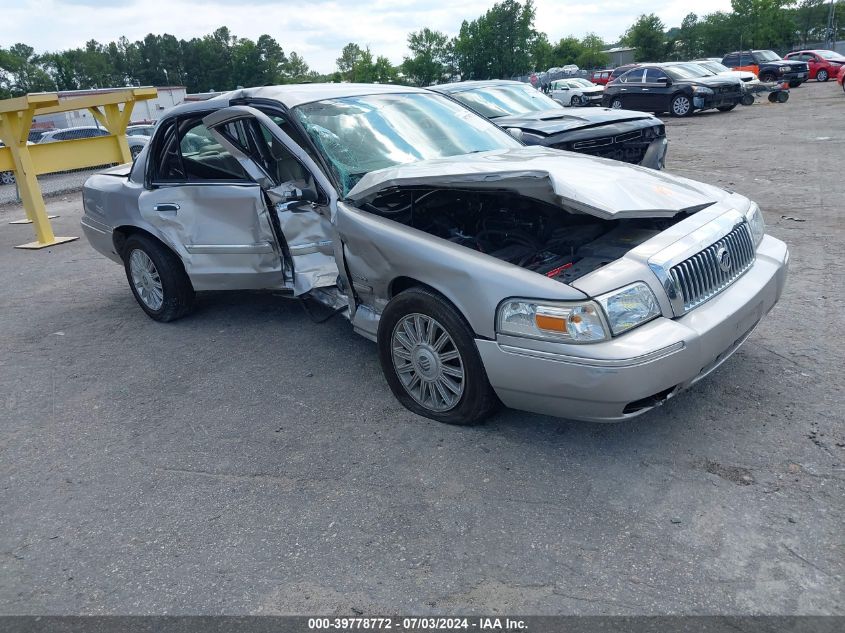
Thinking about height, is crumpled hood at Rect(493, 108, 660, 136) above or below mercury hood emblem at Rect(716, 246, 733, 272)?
above

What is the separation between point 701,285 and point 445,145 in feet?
6.84

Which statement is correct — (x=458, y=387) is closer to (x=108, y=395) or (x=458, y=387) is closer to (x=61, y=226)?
(x=108, y=395)

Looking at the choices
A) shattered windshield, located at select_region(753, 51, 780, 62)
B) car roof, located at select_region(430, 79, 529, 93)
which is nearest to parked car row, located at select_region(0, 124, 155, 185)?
car roof, located at select_region(430, 79, 529, 93)

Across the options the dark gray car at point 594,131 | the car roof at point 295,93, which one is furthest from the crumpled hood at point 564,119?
the car roof at point 295,93

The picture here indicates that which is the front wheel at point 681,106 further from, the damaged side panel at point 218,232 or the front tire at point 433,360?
the front tire at point 433,360

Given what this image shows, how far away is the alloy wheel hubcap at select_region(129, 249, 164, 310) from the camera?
565cm

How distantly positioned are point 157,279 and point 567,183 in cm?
377

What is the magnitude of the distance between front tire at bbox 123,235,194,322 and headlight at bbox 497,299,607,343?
3.40 m

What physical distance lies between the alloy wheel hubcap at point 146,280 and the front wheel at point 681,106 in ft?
61.5

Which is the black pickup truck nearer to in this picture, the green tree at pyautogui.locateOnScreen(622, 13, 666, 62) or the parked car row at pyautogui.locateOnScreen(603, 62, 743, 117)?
the parked car row at pyautogui.locateOnScreen(603, 62, 743, 117)

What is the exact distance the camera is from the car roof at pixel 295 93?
15.4 feet

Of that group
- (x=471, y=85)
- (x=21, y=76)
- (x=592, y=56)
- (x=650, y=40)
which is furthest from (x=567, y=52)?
(x=471, y=85)

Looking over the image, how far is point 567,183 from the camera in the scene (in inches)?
129

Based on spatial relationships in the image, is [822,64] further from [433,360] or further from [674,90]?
[433,360]
